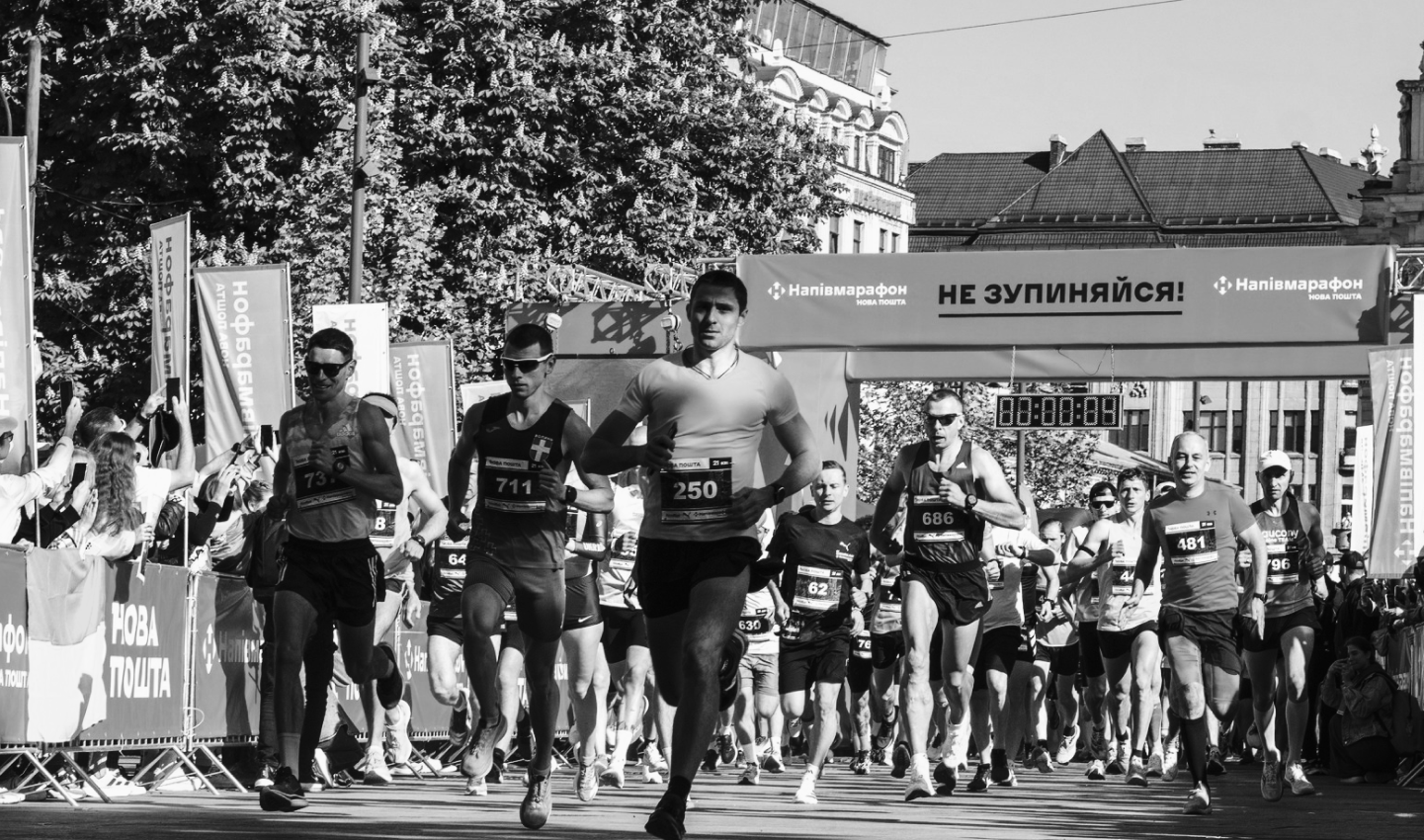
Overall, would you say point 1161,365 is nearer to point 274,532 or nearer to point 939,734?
point 939,734

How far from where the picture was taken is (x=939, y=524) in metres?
13.2

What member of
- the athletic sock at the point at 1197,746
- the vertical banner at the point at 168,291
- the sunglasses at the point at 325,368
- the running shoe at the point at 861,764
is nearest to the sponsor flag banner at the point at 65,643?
the sunglasses at the point at 325,368

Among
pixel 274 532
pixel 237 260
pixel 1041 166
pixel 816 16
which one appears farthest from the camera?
pixel 1041 166

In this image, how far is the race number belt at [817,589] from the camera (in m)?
16.3

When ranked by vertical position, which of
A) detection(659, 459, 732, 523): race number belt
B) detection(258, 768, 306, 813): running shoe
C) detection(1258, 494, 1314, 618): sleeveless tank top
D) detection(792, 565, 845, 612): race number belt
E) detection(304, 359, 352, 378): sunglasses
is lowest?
detection(258, 768, 306, 813): running shoe

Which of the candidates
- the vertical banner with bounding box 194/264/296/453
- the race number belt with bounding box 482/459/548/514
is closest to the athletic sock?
the race number belt with bounding box 482/459/548/514

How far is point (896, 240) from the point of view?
3752 inches

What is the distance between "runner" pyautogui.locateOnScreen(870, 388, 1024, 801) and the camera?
13.2 metres

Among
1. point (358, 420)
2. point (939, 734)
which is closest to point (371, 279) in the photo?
point (939, 734)

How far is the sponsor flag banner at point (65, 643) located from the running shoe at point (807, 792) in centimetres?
365

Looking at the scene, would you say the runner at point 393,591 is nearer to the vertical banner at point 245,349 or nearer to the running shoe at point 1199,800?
the running shoe at point 1199,800

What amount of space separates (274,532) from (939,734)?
388 inches

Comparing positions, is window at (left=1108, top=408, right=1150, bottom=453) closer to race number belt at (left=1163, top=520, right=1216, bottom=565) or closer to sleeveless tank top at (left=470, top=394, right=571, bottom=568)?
race number belt at (left=1163, top=520, right=1216, bottom=565)

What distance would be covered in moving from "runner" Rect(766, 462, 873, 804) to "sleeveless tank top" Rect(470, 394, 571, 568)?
4.98 meters
